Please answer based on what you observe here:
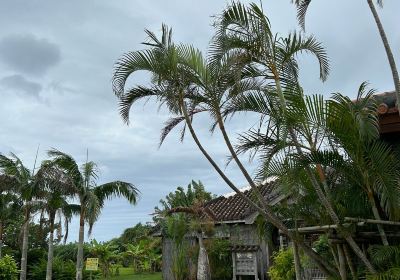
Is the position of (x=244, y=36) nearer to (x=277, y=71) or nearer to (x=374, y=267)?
(x=277, y=71)

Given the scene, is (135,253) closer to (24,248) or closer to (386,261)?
(24,248)

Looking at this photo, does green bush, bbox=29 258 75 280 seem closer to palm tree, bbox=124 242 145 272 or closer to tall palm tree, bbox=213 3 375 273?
palm tree, bbox=124 242 145 272

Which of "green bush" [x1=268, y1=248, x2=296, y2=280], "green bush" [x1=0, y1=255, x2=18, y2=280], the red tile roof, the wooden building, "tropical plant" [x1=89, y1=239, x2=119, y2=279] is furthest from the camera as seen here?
"tropical plant" [x1=89, y1=239, x2=119, y2=279]

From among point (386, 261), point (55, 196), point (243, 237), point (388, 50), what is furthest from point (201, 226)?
point (388, 50)

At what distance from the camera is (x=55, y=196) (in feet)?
60.8

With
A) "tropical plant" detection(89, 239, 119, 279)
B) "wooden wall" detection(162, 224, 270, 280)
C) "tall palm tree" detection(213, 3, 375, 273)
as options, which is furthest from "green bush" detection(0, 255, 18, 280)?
"tropical plant" detection(89, 239, 119, 279)

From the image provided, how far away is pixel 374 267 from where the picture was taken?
22.5ft

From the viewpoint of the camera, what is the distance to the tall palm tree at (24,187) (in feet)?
62.0

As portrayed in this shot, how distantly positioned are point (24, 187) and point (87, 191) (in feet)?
11.3

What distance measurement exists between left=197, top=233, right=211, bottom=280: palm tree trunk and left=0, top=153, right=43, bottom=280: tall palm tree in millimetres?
6785

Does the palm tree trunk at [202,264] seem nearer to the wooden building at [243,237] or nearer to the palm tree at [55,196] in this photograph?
the wooden building at [243,237]

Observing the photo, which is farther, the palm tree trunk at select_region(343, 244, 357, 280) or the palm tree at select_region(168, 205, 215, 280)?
the palm tree at select_region(168, 205, 215, 280)

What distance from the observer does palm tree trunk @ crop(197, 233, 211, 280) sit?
56.4 feet

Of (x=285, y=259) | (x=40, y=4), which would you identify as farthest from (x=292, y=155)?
(x=285, y=259)
